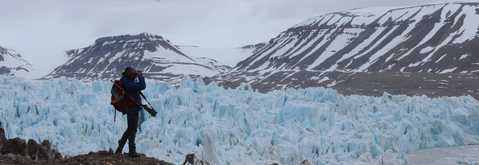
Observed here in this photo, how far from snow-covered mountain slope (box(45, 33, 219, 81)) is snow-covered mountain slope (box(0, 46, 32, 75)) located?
8730 mm

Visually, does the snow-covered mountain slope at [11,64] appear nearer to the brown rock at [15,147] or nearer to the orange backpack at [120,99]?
the brown rock at [15,147]

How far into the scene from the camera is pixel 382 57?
10556 cm

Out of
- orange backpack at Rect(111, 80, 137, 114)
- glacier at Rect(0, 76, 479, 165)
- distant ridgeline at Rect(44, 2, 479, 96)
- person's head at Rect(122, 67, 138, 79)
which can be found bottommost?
glacier at Rect(0, 76, 479, 165)

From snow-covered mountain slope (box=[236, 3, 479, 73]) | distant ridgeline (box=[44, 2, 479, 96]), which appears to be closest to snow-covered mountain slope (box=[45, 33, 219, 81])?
distant ridgeline (box=[44, 2, 479, 96])

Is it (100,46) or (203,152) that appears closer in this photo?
(203,152)

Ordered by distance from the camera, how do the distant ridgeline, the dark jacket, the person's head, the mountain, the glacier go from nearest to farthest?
the dark jacket < the person's head < the glacier < the distant ridgeline < the mountain

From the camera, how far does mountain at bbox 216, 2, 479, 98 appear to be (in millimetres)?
91125

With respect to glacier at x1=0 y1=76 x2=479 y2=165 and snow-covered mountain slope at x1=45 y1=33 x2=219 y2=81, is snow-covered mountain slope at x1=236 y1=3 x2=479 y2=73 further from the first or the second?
glacier at x1=0 y1=76 x2=479 y2=165

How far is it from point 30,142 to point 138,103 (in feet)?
16.2

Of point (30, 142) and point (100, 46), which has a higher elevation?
point (100, 46)

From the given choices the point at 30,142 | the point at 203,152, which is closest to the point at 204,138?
the point at 203,152

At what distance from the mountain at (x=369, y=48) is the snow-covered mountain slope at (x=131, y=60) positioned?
19.4 meters

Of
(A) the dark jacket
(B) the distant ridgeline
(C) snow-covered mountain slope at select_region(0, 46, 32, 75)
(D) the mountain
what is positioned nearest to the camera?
(A) the dark jacket

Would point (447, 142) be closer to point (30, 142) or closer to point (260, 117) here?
point (260, 117)
